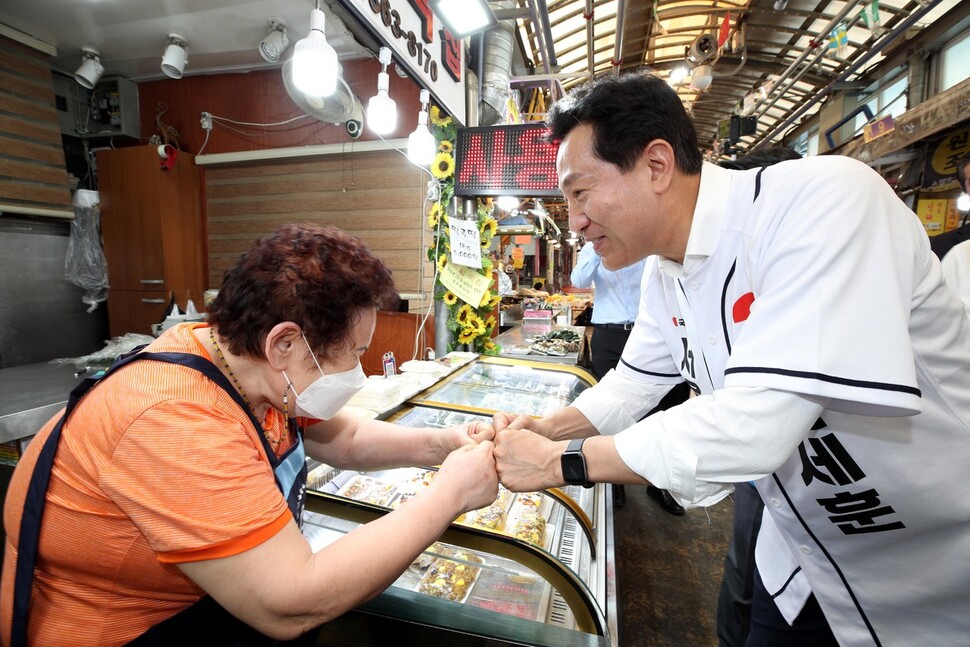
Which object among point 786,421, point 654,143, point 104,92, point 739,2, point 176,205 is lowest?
point 786,421

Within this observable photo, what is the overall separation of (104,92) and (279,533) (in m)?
6.92

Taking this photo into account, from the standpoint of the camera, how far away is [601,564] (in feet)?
4.65

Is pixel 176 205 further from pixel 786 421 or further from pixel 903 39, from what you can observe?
pixel 903 39

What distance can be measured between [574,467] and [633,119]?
3.40 feet

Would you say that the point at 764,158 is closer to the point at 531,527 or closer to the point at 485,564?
the point at 531,527

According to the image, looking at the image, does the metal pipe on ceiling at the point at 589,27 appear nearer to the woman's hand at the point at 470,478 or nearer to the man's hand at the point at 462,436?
the man's hand at the point at 462,436

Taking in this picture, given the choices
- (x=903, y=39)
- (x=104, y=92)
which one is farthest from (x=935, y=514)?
(x=104, y=92)

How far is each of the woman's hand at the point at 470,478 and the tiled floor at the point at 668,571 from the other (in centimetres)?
144

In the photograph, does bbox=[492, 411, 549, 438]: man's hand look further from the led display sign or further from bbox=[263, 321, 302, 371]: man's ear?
the led display sign

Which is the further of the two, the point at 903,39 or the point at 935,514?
the point at 903,39

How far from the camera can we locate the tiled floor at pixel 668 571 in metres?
2.51

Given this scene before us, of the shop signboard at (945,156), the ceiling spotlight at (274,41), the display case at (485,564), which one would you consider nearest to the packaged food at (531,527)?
the display case at (485,564)

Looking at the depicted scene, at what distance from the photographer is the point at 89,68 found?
441cm

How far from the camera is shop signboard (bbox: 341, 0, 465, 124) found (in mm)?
1930
